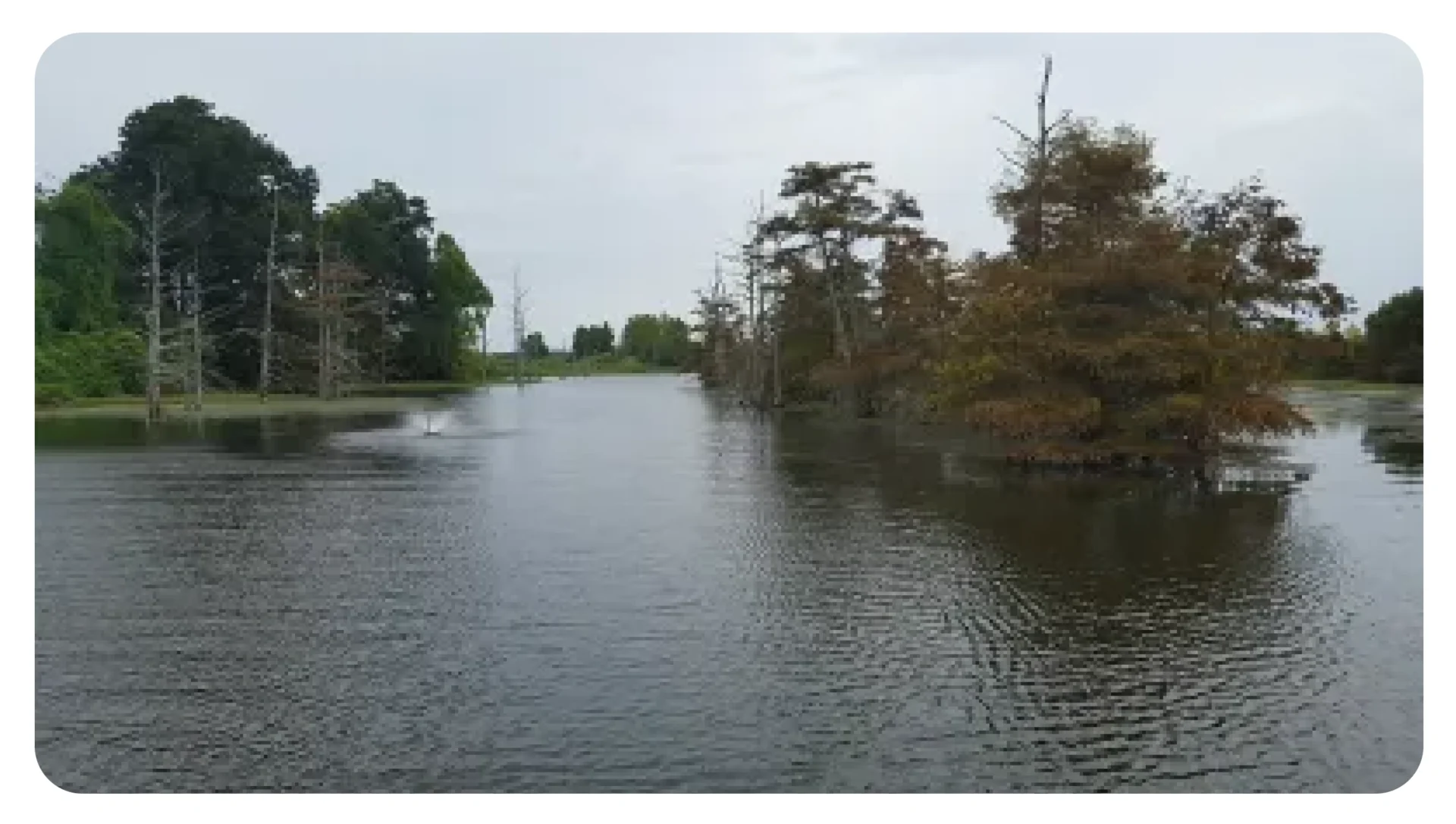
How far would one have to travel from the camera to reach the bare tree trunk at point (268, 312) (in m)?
46.4

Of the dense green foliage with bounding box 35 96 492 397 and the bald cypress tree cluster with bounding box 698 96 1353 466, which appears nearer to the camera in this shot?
the bald cypress tree cluster with bounding box 698 96 1353 466

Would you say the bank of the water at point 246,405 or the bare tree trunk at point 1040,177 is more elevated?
the bare tree trunk at point 1040,177

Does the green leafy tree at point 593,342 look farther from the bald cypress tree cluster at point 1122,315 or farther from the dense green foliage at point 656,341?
the bald cypress tree cluster at point 1122,315

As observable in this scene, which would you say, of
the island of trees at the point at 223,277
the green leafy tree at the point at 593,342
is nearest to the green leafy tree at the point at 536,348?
the green leafy tree at the point at 593,342

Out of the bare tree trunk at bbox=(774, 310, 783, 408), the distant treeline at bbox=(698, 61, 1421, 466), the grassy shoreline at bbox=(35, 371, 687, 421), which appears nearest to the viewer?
the distant treeline at bbox=(698, 61, 1421, 466)

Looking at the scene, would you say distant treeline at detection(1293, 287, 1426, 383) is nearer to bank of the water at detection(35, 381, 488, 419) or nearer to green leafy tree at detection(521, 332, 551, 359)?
bank of the water at detection(35, 381, 488, 419)

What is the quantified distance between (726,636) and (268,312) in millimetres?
42561

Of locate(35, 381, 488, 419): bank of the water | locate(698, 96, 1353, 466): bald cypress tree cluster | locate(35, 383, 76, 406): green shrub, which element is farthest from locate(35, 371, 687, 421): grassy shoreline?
locate(698, 96, 1353, 466): bald cypress tree cluster

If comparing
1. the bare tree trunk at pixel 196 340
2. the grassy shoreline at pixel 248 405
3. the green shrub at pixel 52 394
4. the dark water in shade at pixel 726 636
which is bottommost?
the dark water in shade at pixel 726 636

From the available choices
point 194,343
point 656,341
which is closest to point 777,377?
point 194,343

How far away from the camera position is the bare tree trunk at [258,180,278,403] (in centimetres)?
4641

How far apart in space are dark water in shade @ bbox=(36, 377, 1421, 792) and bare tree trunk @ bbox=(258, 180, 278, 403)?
28838mm

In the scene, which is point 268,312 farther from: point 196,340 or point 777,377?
point 777,377

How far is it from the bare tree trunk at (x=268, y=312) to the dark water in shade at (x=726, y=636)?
28838mm
